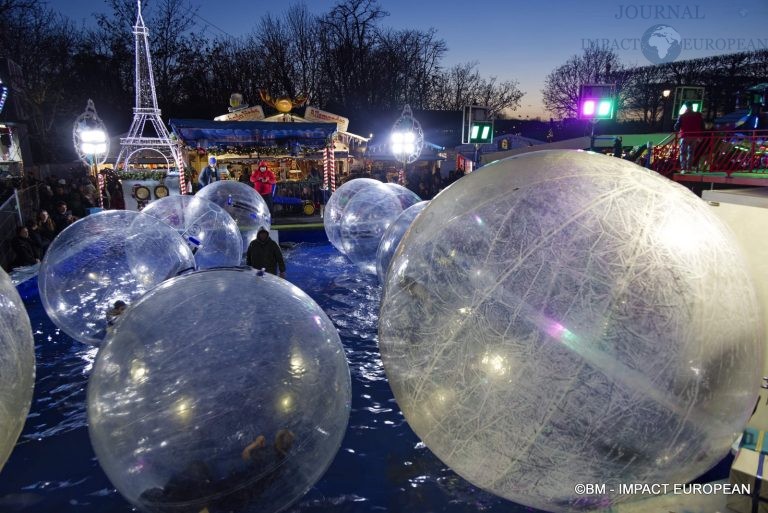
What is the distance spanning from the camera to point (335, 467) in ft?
12.3

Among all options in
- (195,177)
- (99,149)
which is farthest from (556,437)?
(195,177)

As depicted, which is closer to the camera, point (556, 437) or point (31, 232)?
point (556, 437)

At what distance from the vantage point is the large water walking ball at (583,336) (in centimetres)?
198

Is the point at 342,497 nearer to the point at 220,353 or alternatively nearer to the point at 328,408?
the point at 328,408

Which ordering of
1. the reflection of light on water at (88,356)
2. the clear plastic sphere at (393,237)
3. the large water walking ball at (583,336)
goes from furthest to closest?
1. the clear plastic sphere at (393,237)
2. the reflection of light on water at (88,356)
3. the large water walking ball at (583,336)

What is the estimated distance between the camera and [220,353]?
2346mm

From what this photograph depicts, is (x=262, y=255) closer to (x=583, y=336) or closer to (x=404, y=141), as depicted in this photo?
(x=583, y=336)

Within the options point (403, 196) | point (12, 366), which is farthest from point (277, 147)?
point (12, 366)

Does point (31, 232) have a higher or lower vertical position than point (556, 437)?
lower

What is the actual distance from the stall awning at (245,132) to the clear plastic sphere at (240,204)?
8.22 m

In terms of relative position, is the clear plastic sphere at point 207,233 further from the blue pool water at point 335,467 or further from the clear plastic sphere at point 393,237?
the clear plastic sphere at point 393,237

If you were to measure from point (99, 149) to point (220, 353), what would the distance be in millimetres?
16749

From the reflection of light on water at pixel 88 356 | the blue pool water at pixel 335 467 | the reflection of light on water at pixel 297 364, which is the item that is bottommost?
the reflection of light on water at pixel 88 356

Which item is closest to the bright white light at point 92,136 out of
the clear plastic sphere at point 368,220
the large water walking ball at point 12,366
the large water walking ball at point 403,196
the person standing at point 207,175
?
the person standing at point 207,175
